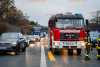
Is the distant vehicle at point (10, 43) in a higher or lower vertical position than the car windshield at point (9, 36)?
lower

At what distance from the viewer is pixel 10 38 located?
28.0 m

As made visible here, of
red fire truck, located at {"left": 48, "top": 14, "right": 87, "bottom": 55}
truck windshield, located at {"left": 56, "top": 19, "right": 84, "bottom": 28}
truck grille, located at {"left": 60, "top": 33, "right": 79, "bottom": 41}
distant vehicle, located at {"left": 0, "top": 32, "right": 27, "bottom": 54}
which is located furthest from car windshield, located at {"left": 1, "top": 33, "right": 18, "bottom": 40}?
truck grille, located at {"left": 60, "top": 33, "right": 79, "bottom": 41}

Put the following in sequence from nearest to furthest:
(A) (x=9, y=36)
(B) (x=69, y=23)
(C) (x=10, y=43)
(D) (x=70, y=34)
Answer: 1. (C) (x=10, y=43)
2. (D) (x=70, y=34)
3. (B) (x=69, y=23)
4. (A) (x=9, y=36)

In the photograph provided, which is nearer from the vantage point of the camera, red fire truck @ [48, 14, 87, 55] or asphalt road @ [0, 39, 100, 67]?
asphalt road @ [0, 39, 100, 67]

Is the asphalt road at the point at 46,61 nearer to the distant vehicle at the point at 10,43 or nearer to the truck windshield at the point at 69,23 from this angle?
the distant vehicle at the point at 10,43

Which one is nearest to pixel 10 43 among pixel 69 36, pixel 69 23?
pixel 69 36

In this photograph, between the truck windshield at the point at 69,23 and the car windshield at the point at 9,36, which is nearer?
the truck windshield at the point at 69,23

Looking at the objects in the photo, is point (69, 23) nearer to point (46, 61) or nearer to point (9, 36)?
point (9, 36)

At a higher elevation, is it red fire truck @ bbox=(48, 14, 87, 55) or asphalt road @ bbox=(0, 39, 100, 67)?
red fire truck @ bbox=(48, 14, 87, 55)

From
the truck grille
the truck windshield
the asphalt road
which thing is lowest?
the asphalt road

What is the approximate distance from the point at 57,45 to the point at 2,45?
4065mm

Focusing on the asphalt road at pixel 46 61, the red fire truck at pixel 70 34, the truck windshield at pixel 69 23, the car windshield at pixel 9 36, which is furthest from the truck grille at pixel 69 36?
the car windshield at pixel 9 36

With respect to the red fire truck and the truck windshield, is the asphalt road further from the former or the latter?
the truck windshield

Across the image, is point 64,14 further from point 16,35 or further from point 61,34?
point 16,35
